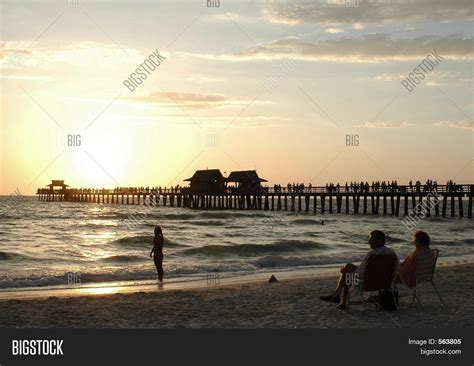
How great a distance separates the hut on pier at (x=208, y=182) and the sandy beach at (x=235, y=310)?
191 ft

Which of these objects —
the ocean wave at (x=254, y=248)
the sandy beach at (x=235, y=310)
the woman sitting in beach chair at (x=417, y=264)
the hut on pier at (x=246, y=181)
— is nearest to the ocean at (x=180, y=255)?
the ocean wave at (x=254, y=248)

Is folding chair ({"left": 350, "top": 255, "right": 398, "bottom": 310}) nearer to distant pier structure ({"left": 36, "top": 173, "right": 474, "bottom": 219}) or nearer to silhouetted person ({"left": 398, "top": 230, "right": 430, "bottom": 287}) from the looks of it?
silhouetted person ({"left": 398, "top": 230, "right": 430, "bottom": 287})

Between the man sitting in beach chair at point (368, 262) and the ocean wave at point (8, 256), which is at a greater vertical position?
the man sitting in beach chair at point (368, 262)

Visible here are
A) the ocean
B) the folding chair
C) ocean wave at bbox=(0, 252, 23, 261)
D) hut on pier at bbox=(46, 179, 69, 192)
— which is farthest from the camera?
hut on pier at bbox=(46, 179, 69, 192)

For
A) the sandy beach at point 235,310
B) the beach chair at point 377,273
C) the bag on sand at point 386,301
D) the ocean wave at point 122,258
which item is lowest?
the ocean wave at point 122,258

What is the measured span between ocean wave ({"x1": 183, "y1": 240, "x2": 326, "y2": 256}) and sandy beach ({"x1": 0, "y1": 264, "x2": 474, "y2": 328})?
14.3 meters

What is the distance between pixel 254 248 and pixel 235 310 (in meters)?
19.2

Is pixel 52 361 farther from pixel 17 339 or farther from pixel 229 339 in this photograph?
pixel 229 339

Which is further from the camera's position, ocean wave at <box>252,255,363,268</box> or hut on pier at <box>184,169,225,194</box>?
hut on pier at <box>184,169,225,194</box>

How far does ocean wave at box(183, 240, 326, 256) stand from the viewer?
26.2m

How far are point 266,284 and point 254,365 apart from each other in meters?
7.07

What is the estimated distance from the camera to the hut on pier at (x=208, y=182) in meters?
70.1

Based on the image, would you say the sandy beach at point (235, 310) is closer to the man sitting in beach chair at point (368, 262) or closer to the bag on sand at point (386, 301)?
the bag on sand at point (386, 301)

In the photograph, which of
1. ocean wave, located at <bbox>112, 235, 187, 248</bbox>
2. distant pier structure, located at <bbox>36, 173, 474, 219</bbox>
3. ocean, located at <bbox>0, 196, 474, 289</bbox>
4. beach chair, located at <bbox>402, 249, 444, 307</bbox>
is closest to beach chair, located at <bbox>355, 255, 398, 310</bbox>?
beach chair, located at <bbox>402, 249, 444, 307</bbox>
